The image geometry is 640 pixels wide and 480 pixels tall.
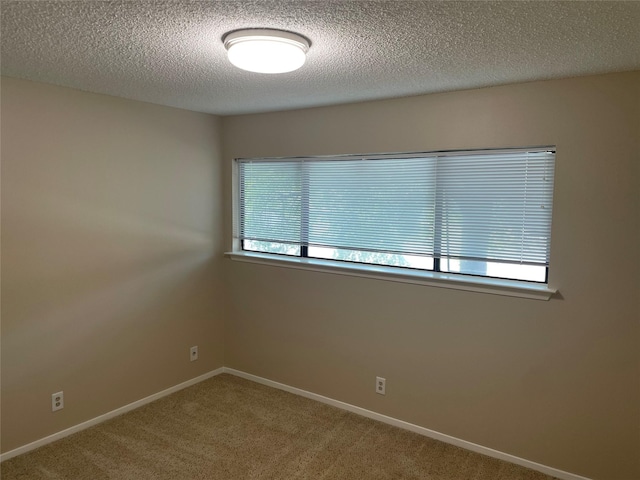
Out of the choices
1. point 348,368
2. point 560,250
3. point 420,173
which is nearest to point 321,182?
point 420,173

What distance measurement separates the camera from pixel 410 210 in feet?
10.8

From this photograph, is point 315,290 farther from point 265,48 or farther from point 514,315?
point 265,48

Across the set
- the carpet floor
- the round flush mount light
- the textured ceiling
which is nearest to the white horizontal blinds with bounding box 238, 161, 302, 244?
the textured ceiling

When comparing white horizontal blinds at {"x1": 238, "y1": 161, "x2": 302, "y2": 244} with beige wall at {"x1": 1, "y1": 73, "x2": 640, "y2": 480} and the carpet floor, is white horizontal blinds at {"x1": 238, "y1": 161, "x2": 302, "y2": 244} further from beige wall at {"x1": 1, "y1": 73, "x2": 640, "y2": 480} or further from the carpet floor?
the carpet floor

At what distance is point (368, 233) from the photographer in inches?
139

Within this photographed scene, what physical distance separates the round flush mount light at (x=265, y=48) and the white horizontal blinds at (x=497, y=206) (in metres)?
1.48

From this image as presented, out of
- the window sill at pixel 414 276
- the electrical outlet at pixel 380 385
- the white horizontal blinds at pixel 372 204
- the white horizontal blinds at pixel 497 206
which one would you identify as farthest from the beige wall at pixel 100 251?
the white horizontal blinds at pixel 497 206

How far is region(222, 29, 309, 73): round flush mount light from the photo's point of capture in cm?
189

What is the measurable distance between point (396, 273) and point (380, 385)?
34.3 inches

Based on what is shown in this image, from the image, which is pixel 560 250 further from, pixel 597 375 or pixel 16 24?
pixel 16 24

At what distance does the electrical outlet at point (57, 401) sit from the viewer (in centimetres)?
311

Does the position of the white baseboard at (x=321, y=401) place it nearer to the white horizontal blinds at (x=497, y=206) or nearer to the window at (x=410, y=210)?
the window at (x=410, y=210)

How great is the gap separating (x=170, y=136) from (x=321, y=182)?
4.20ft

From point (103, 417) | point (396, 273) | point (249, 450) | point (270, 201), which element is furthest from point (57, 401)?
point (396, 273)
